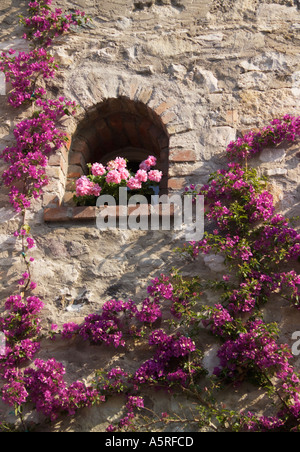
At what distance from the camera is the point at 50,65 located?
4488mm

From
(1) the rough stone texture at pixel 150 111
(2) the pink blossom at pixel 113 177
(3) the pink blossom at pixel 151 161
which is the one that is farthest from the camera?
(3) the pink blossom at pixel 151 161

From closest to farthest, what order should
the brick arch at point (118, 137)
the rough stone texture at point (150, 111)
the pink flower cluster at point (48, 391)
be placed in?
the pink flower cluster at point (48, 391)
the rough stone texture at point (150, 111)
the brick arch at point (118, 137)

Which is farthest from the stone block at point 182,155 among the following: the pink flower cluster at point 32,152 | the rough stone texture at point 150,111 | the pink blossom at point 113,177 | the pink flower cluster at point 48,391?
the pink flower cluster at point 48,391

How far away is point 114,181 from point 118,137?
3.44 feet

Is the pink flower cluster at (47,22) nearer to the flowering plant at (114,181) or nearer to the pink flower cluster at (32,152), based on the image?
the pink flower cluster at (32,152)

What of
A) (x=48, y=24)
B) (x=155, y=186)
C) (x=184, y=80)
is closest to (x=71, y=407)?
(x=155, y=186)

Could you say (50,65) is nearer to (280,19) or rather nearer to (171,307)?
(280,19)

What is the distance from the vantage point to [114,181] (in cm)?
395

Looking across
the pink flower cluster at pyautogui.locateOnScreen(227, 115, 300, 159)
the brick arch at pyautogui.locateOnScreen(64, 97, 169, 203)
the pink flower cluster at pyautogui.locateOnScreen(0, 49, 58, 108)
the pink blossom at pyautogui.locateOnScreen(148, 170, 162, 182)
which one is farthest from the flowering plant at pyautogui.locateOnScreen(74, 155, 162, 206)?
the pink flower cluster at pyautogui.locateOnScreen(0, 49, 58, 108)

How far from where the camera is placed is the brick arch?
4.38 m

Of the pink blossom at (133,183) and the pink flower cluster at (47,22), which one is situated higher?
the pink flower cluster at (47,22)

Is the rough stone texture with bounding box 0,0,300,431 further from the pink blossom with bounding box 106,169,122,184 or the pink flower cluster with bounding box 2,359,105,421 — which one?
the pink blossom with bounding box 106,169,122,184

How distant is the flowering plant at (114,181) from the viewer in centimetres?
396

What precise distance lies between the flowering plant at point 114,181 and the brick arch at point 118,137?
0.13 metres
